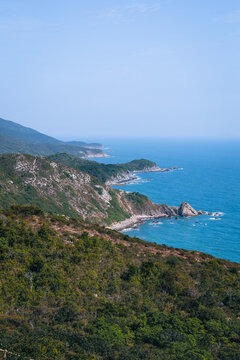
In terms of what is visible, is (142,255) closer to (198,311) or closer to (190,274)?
(190,274)

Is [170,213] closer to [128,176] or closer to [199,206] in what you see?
[199,206]

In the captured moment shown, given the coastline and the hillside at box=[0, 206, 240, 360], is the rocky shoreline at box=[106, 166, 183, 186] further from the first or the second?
the hillside at box=[0, 206, 240, 360]

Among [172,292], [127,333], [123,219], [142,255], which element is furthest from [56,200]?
[127,333]

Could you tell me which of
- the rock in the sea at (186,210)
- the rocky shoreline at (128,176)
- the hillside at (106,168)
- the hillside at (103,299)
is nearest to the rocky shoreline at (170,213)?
the rock in the sea at (186,210)

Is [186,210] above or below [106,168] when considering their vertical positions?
below

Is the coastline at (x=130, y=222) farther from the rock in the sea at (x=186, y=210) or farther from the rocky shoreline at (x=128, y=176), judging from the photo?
the rocky shoreline at (x=128, y=176)

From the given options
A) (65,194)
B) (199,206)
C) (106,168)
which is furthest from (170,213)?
A: (106,168)
